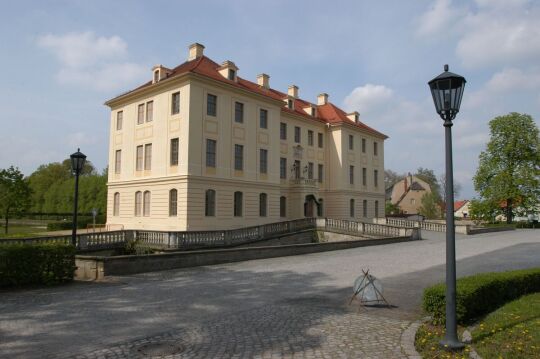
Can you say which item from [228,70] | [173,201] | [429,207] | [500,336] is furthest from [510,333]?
[429,207]

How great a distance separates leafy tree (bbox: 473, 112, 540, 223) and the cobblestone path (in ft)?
163

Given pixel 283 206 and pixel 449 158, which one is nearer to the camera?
pixel 449 158

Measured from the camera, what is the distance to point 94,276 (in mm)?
13492

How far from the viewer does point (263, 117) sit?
3578cm

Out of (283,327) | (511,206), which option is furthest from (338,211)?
(283,327)

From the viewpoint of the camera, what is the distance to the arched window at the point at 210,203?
3047cm

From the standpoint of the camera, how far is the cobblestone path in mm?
6078

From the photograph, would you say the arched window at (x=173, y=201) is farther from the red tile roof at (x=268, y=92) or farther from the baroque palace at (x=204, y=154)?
the red tile roof at (x=268, y=92)

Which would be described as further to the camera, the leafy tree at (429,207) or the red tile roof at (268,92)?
the leafy tree at (429,207)

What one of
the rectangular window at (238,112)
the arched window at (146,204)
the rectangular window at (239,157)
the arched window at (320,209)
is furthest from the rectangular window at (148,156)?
the arched window at (320,209)

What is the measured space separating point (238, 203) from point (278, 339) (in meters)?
26.4

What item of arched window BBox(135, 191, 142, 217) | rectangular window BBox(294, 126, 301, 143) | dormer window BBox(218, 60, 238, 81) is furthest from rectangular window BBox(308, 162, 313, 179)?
arched window BBox(135, 191, 142, 217)

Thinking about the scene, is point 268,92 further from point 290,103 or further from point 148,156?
point 148,156

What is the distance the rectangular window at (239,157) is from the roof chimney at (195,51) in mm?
8915
